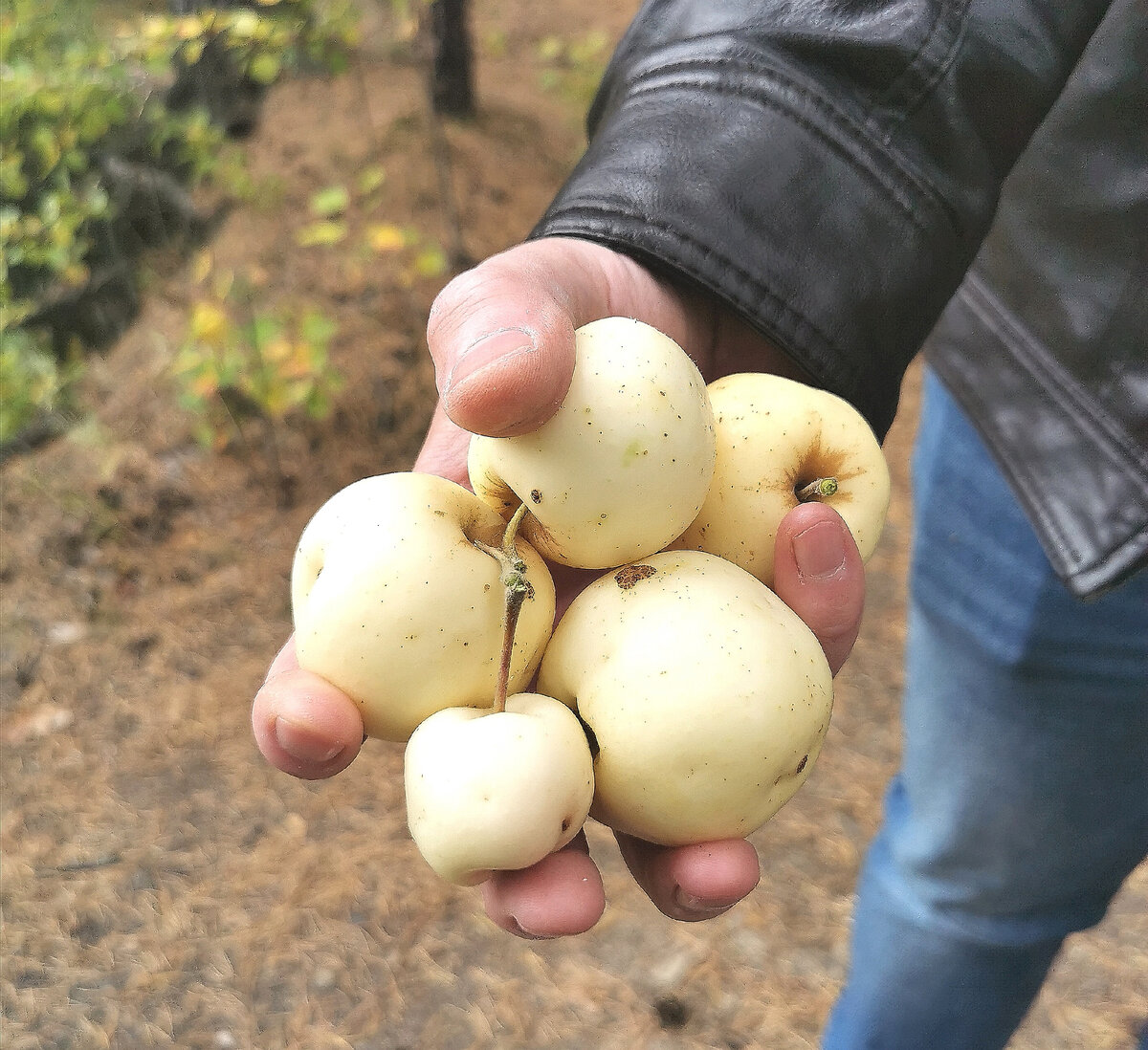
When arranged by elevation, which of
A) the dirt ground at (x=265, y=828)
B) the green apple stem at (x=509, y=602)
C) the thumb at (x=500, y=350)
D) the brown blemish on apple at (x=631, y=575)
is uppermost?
the thumb at (x=500, y=350)

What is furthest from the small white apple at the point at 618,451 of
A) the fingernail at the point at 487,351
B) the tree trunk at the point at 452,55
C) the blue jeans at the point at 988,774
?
the tree trunk at the point at 452,55

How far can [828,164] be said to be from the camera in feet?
5.30

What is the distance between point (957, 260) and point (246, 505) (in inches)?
116

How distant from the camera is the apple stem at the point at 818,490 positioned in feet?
4.73

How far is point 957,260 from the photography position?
5.44 ft

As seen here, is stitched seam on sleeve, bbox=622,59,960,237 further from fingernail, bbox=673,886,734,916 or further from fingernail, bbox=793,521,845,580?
fingernail, bbox=673,886,734,916

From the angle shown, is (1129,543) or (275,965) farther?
(275,965)

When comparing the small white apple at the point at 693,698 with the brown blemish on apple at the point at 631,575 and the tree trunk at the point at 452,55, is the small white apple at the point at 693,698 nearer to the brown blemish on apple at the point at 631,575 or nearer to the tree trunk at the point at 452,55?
the brown blemish on apple at the point at 631,575

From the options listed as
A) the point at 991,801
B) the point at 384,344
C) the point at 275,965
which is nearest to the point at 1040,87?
the point at 991,801

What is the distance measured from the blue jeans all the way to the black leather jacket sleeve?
48 cm

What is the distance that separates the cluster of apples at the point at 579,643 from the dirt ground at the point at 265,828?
5.12 feet

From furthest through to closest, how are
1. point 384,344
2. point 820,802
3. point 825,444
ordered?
point 384,344
point 820,802
point 825,444

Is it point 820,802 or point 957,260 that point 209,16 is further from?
point 820,802

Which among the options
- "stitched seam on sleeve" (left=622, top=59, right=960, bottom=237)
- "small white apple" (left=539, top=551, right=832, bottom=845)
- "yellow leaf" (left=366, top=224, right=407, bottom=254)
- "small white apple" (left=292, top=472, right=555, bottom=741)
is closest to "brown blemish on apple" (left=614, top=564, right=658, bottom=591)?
"small white apple" (left=539, top=551, right=832, bottom=845)
